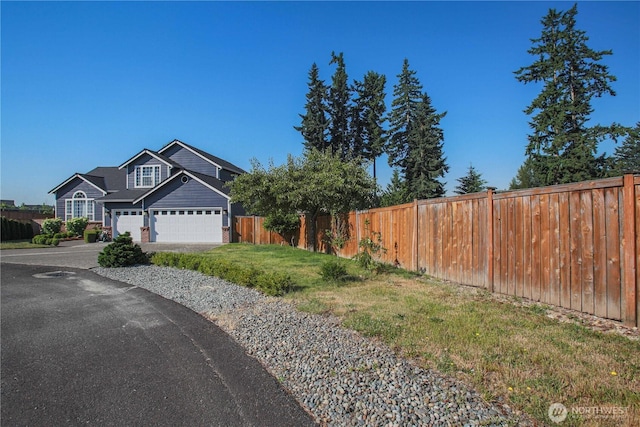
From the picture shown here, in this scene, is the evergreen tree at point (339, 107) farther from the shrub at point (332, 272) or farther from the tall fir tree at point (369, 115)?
the shrub at point (332, 272)

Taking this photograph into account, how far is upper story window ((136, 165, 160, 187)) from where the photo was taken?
78.9 ft

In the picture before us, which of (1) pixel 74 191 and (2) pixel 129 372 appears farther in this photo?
(1) pixel 74 191

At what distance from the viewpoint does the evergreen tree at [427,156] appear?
1185 inches

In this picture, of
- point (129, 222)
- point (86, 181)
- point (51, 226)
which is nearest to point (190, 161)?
point (129, 222)

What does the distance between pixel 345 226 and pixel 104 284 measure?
7.83 meters

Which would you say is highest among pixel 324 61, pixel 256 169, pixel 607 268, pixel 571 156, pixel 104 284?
pixel 324 61

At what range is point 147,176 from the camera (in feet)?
79.6

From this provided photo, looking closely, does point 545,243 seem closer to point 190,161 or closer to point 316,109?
point 190,161

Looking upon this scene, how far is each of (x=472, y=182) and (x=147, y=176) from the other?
2469 centimetres

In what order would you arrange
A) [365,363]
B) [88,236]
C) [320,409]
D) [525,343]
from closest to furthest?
[320,409], [365,363], [525,343], [88,236]

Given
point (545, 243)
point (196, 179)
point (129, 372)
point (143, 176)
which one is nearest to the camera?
point (129, 372)

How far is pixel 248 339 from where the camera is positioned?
457 cm

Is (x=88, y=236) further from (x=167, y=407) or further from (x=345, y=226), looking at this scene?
(x=167, y=407)

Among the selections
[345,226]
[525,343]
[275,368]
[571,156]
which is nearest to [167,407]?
[275,368]
